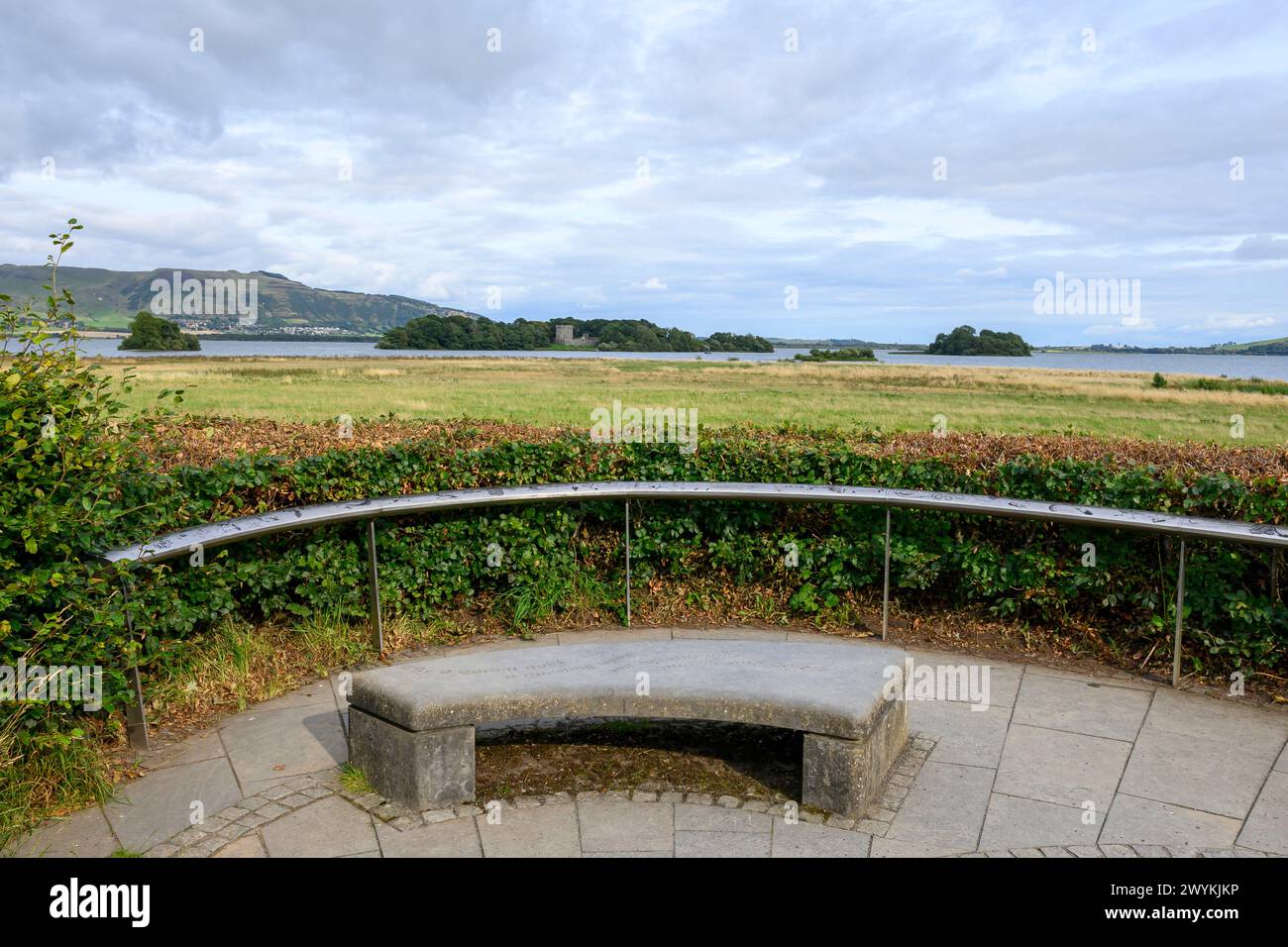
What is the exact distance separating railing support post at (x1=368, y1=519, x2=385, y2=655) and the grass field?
1734cm

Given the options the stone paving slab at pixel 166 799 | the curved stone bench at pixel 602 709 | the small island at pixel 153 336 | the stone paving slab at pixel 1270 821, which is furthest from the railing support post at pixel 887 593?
the small island at pixel 153 336

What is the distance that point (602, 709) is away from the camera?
369 cm

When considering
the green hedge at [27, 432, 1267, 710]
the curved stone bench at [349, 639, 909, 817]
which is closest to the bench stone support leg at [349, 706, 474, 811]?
the curved stone bench at [349, 639, 909, 817]

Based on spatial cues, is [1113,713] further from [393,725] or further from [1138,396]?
[1138,396]

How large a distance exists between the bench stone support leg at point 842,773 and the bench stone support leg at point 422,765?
135 cm

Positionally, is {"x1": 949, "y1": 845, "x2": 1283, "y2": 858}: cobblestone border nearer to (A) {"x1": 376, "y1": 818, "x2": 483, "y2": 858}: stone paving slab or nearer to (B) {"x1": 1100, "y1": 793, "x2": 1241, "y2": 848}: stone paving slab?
(B) {"x1": 1100, "y1": 793, "x2": 1241, "y2": 848}: stone paving slab

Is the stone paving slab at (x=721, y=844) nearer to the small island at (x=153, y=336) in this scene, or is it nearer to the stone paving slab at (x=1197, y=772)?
the stone paving slab at (x=1197, y=772)

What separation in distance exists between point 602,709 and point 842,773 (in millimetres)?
958

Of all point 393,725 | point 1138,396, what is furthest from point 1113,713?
point 1138,396

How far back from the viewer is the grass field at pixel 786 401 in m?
30.9

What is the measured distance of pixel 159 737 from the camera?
447 centimetres

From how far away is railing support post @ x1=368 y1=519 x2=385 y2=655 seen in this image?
5514 millimetres

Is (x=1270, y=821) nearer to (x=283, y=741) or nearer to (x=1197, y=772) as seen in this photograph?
(x=1197, y=772)
